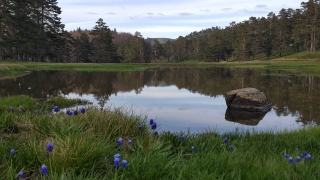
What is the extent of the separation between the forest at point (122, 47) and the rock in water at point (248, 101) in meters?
54.2

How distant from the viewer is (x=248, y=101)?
16594 millimetres

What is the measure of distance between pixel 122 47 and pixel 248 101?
4761 inches

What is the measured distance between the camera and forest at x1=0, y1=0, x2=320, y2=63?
217ft

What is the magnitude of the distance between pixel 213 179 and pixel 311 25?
9692 centimetres

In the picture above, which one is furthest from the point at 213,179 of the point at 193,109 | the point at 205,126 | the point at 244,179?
the point at 193,109

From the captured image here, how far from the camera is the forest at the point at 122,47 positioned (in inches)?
2608

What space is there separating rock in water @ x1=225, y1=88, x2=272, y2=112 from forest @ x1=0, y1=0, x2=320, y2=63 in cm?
5422

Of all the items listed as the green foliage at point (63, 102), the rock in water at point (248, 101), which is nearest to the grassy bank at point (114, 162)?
the green foliage at point (63, 102)

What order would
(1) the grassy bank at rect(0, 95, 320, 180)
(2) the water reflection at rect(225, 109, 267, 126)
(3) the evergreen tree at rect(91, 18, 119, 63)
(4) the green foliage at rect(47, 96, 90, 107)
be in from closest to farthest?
1. (1) the grassy bank at rect(0, 95, 320, 180)
2. (2) the water reflection at rect(225, 109, 267, 126)
3. (4) the green foliage at rect(47, 96, 90, 107)
4. (3) the evergreen tree at rect(91, 18, 119, 63)

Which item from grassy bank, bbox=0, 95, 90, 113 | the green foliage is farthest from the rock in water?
the green foliage

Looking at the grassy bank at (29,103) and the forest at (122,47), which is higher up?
the forest at (122,47)

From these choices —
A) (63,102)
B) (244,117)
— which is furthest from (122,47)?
(244,117)

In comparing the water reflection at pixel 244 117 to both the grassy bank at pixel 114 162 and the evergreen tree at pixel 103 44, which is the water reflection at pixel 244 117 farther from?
the evergreen tree at pixel 103 44

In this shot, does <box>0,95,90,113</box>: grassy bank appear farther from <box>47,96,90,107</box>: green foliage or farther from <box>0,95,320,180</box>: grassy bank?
<box>0,95,320,180</box>: grassy bank
